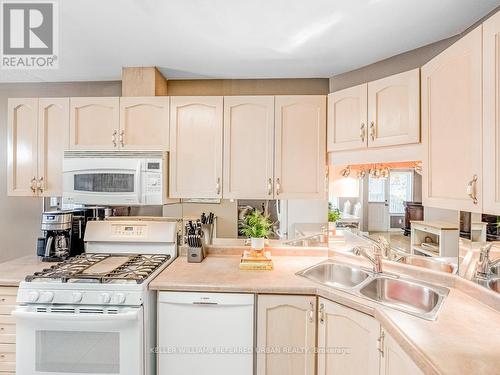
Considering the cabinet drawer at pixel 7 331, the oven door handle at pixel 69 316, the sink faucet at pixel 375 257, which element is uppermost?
the sink faucet at pixel 375 257

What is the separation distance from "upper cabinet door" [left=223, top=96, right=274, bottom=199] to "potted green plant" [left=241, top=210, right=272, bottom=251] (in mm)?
224

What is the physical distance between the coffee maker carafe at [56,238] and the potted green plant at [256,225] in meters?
1.42

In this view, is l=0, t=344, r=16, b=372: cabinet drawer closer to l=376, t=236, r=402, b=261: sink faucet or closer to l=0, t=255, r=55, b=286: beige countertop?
l=0, t=255, r=55, b=286: beige countertop

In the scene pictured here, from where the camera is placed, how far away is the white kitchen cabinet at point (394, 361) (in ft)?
3.53

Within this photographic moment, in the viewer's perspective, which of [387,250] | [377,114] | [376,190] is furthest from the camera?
[376,190]

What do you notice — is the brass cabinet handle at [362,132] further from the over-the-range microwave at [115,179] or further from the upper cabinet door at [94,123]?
the upper cabinet door at [94,123]

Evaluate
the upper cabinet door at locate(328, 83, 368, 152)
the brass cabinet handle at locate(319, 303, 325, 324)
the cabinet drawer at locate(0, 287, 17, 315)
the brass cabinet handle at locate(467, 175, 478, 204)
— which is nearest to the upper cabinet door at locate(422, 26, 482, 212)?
the brass cabinet handle at locate(467, 175, 478, 204)

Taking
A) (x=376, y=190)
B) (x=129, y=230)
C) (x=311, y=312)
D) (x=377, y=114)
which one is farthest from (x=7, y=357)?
(x=377, y=114)

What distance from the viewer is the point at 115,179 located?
2.04 metres

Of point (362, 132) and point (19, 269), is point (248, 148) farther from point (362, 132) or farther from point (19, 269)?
point (19, 269)

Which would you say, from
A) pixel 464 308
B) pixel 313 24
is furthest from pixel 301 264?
pixel 313 24

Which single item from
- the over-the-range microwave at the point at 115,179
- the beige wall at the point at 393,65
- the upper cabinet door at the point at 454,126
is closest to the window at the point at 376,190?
the upper cabinet door at the point at 454,126

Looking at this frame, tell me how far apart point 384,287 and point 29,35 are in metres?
2.82

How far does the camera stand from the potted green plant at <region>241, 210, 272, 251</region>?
7.47ft
